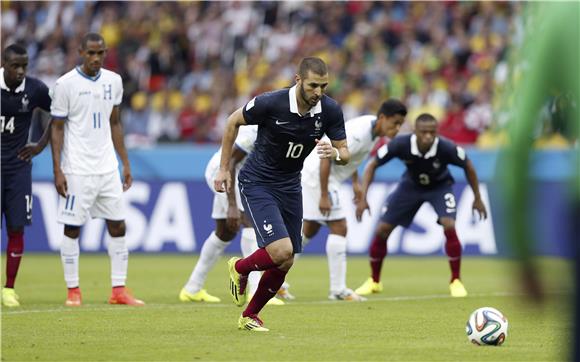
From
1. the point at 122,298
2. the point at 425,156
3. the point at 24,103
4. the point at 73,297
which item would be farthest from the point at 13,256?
the point at 425,156

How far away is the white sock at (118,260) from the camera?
11.6 m

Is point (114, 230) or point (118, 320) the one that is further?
point (114, 230)

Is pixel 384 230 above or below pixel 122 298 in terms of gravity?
above

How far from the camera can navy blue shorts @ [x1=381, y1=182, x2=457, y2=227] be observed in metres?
13.4

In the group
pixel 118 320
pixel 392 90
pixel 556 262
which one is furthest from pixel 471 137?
pixel 556 262

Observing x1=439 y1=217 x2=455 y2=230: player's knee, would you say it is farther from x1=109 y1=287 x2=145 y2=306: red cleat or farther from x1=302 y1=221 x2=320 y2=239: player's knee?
x1=109 y1=287 x2=145 y2=306: red cleat

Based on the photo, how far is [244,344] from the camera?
827cm

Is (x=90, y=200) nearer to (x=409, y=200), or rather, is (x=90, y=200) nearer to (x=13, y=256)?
(x=13, y=256)

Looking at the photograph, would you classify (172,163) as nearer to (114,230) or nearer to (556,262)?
(114,230)

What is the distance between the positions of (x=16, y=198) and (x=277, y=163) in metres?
3.66

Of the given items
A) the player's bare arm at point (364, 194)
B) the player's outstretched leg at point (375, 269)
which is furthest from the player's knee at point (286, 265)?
the player's outstretched leg at point (375, 269)

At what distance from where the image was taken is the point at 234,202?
10.8 metres

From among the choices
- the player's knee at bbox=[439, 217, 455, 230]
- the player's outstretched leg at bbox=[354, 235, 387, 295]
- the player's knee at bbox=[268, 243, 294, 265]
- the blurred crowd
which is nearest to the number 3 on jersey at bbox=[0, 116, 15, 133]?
the player's knee at bbox=[268, 243, 294, 265]

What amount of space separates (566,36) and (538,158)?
40 centimetres
